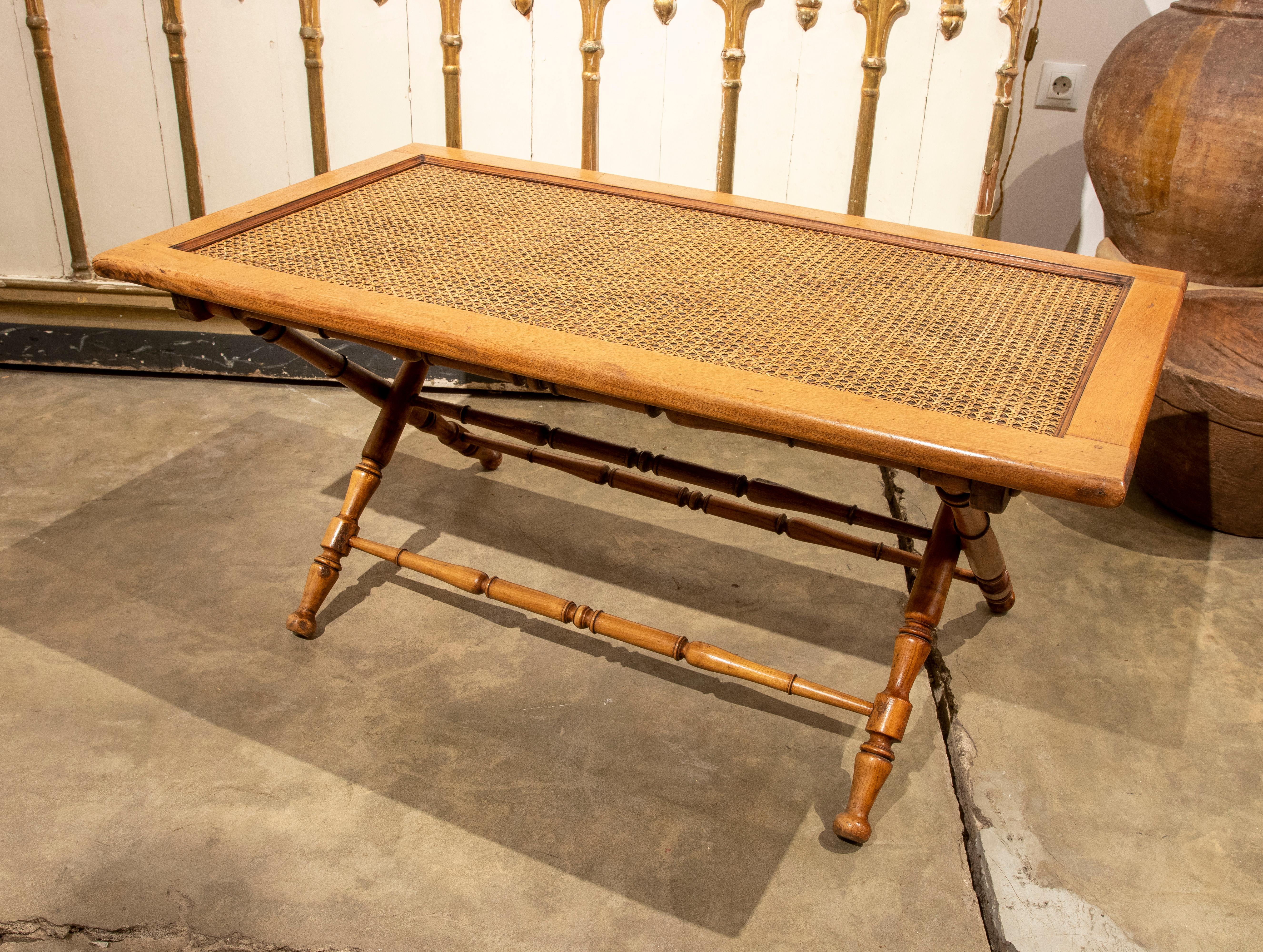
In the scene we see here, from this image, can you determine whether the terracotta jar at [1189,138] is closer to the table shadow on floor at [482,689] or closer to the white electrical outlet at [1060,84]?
the white electrical outlet at [1060,84]

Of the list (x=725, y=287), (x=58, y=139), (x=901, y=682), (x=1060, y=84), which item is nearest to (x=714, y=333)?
(x=725, y=287)

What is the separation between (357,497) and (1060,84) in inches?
94.3

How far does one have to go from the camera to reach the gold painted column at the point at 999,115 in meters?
2.46

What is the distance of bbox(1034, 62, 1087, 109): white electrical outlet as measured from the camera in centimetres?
301

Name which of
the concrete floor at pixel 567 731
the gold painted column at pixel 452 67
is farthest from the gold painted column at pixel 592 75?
the concrete floor at pixel 567 731

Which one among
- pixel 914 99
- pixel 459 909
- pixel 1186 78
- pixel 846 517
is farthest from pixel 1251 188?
pixel 459 909

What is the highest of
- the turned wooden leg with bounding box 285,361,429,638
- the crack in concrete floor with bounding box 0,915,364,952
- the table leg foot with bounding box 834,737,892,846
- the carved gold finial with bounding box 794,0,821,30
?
the carved gold finial with bounding box 794,0,821,30

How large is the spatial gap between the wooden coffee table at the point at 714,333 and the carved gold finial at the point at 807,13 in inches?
31.5

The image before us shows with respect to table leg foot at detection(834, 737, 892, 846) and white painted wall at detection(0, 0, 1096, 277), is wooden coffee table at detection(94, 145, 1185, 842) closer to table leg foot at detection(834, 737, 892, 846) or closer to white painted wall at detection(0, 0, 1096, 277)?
table leg foot at detection(834, 737, 892, 846)

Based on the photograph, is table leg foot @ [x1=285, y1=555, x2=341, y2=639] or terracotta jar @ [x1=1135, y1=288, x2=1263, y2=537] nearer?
table leg foot @ [x1=285, y1=555, x2=341, y2=639]

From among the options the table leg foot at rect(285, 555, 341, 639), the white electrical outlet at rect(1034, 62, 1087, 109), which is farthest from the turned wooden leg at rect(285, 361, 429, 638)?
the white electrical outlet at rect(1034, 62, 1087, 109)

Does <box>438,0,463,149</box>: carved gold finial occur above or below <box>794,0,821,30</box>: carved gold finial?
below

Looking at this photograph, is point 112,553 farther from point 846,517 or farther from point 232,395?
point 846,517

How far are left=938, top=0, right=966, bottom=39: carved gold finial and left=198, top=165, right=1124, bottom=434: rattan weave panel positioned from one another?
0.97 metres
